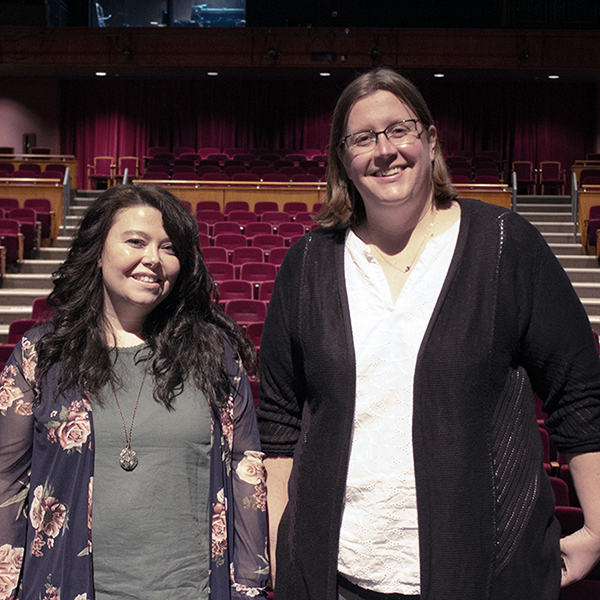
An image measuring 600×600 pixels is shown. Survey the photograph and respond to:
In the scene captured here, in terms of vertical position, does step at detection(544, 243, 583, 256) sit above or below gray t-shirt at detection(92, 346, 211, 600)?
above

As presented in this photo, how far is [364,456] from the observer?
1.04 metres

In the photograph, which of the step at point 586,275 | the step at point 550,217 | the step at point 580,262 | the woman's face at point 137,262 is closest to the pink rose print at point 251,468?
the woman's face at point 137,262

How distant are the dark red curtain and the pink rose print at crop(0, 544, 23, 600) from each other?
12.2 metres

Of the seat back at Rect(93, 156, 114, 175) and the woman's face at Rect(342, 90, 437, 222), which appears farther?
the seat back at Rect(93, 156, 114, 175)

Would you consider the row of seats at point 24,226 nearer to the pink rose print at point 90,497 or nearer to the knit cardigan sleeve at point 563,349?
the pink rose print at point 90,497

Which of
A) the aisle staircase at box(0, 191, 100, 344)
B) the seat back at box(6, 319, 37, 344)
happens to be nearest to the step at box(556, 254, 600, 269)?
the aisle staircase at box(0, 191, 100, 344)

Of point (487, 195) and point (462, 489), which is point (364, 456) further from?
point (487, 195)

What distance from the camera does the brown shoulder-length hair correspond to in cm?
114

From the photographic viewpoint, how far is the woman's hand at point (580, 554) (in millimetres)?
1070

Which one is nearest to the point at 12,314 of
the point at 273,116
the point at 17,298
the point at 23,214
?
the point at 17,298

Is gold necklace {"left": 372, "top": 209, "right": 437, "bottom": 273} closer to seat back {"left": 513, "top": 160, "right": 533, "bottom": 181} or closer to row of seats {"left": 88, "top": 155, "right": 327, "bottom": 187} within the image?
row of seats {"left": 88, "top": 155, "right": 327, "bottom": 187}

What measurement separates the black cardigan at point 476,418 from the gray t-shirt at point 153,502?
17cm

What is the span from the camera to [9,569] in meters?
1.18

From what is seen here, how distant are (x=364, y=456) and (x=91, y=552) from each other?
51 centimetres
